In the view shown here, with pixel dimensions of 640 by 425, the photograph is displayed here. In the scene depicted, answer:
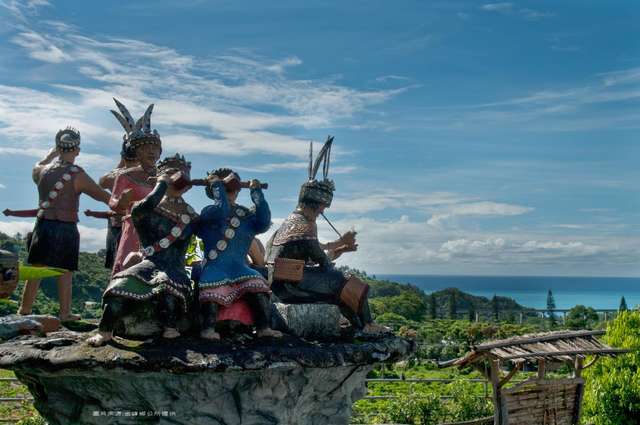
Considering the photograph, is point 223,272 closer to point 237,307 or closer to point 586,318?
point 237,307

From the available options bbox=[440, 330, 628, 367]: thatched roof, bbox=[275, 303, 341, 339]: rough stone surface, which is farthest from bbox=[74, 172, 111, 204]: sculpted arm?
bbox=[440, 330, 628, 367]: thatched roof

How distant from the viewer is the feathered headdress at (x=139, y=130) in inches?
263

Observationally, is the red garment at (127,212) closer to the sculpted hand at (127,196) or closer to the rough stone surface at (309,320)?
the sculpted hand at (127,196)

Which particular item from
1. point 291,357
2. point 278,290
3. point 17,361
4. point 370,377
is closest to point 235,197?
point 278,290

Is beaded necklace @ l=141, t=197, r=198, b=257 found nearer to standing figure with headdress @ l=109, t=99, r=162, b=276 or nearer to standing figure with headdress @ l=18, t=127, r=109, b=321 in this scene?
standing figure with headdress @ l=109, t=99, r=162, b=276

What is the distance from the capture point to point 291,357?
553 cm

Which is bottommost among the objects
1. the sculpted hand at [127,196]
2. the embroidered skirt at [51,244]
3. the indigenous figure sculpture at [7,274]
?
the indigenous figure sculpture at [7,274]

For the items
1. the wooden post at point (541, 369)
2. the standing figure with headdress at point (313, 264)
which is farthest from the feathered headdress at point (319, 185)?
the wooden post at point (541, 369)

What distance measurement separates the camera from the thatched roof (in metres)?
11.7

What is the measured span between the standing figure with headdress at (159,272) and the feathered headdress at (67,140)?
191cm

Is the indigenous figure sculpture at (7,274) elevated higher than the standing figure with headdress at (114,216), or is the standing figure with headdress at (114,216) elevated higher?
the standing figure with headdress at (114,216)

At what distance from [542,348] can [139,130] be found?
8.57m

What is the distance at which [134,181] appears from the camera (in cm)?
661

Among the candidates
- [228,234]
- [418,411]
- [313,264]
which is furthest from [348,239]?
[418,411]
